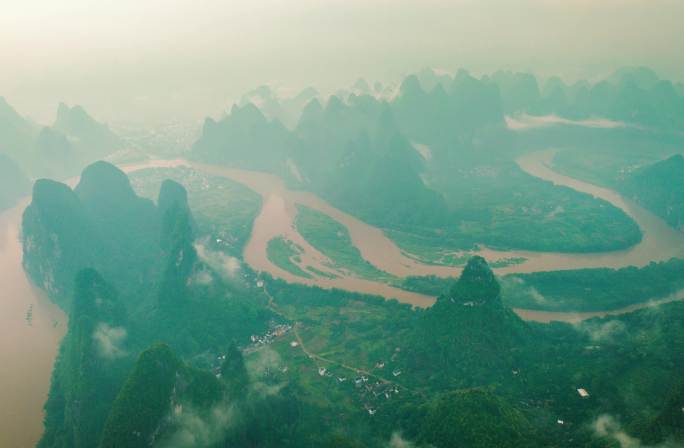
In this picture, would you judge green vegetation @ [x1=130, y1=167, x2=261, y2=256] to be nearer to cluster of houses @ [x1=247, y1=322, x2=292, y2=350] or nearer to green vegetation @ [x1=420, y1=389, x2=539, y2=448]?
cluster of houses @ [x1=247, y1=322, x2=292, y2=350]

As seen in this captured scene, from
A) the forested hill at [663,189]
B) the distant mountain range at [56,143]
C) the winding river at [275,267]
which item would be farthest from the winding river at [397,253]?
the distant mountain range at [56,143]

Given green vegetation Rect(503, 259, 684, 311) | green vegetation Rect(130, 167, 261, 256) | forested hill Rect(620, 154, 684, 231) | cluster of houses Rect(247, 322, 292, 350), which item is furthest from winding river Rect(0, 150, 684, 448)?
cluster of houses Rect(247, 322, 292, 350)

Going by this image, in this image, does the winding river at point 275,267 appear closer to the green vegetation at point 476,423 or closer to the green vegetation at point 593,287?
the green vegetation at point 593,287

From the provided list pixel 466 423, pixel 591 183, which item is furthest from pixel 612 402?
pixel 591 183

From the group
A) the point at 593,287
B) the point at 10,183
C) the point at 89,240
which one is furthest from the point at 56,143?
the point at 593,287

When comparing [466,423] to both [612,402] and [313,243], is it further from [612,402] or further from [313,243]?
[313,243]

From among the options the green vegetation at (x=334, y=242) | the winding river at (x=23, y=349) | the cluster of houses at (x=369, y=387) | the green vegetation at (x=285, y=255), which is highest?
the green vegetation at (x=334, y=242)
